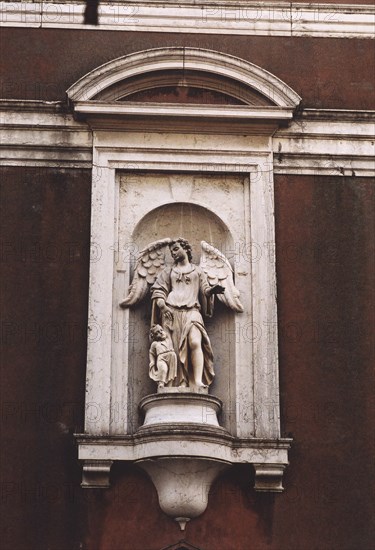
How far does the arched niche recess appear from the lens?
46.9 ft

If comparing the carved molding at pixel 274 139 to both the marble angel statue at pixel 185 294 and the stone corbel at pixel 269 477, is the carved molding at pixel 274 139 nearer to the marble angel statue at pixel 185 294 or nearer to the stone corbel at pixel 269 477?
the marble angel statue at pixel 185 294

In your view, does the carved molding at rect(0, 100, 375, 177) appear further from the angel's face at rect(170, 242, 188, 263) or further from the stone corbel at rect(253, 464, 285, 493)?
the stone corbel at rect(253, 464, 285, 493)

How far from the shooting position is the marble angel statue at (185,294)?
14109mm

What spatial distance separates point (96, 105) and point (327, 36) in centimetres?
299

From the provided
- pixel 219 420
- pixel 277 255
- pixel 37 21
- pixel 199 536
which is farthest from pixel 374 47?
pixel 199 536

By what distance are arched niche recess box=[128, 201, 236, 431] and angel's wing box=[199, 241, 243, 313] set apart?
15 cm

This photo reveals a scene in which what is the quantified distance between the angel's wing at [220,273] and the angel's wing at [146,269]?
450mm

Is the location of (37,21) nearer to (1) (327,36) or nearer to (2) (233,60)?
(2) (233,60)

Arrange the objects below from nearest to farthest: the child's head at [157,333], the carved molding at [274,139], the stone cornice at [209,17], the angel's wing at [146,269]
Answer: the child's head at [157,333] → the angel's wing at [146,269] → the carved molding at [274,139] → the stone cornice at [209,17]

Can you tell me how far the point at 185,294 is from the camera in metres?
14.4

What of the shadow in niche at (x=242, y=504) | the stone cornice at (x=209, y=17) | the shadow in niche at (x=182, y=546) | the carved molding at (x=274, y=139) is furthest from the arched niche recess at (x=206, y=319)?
the stone cornice at (x=209, y=17)

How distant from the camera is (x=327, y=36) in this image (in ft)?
52.1

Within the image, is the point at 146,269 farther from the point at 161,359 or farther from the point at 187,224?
the point at 161,359

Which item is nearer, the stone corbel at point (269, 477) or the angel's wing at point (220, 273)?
the stone corbel at point (269, 477)
